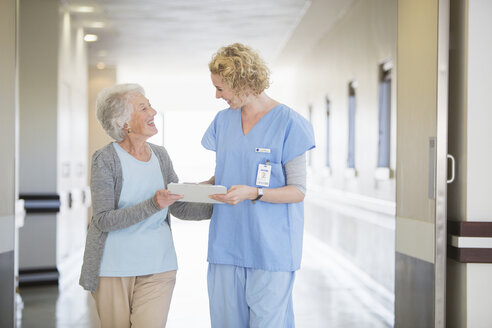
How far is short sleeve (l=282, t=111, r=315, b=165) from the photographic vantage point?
234cm

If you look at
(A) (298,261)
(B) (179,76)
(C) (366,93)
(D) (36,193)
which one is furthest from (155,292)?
(B) (179,76)

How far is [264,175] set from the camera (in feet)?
7.55

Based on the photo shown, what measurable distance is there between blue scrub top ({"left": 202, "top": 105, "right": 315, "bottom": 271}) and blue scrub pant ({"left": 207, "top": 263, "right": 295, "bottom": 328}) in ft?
0.15

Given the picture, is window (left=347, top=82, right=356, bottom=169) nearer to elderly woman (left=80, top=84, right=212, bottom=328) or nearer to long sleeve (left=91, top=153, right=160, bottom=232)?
elderly woman (left=80, top=84, right=212, bottom=328)

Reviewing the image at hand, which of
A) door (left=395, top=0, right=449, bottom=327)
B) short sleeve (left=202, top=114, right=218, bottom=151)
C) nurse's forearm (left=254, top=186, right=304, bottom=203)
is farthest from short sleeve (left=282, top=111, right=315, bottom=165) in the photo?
door (left=395, top=0, right=449, bottom=327)

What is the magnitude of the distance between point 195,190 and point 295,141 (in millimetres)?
467

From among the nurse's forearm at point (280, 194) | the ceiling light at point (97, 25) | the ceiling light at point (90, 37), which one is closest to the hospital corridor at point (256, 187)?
the nurse's forearm at point (280, 194)

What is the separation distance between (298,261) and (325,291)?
395cm

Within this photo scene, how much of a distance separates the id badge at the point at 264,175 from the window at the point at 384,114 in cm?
433

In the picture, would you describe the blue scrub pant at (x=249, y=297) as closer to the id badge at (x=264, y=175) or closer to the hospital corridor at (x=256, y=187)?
the hospital corridor at (x=256, y=187)

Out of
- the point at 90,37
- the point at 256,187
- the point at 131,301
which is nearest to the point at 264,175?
the point at 256,187

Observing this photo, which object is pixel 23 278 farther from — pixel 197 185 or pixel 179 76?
pixel 179 76

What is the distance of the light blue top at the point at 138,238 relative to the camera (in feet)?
Answer: 7.61

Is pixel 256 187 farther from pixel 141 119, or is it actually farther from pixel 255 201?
pixel 141 119
